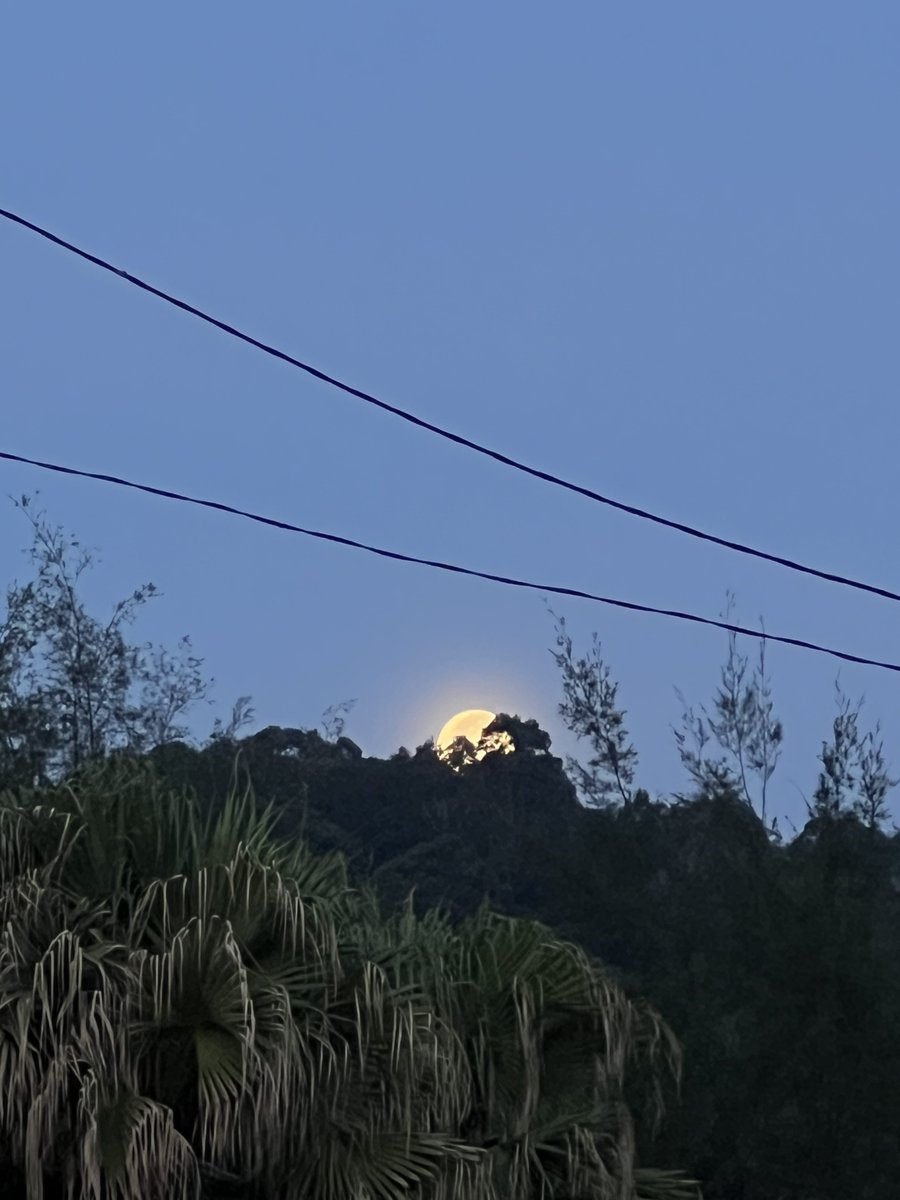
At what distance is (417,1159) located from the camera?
33.4 feet

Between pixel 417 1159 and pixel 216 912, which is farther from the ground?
pixel 216 912

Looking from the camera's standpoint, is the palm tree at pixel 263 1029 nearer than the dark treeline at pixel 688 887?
Answer: Yes

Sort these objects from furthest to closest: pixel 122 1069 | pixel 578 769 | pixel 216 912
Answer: pixel 578 769 → pixel 216 912 → pixel 122 1069

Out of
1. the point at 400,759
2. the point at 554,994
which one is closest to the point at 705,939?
the point at 554,994

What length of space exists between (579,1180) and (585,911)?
1357cm

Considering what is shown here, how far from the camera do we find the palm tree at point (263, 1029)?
9.71 m

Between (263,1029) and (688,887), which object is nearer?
(263,1029)

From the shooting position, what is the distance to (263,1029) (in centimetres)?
993

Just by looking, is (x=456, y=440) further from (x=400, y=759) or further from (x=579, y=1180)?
(x=400, y=759)

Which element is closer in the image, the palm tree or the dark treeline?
the palm tree

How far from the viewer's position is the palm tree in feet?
31.9

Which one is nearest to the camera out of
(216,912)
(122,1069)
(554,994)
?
(122,1069)

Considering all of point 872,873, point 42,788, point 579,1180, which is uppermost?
point 872,873

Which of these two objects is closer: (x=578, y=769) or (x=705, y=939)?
(x=705, y=939)
